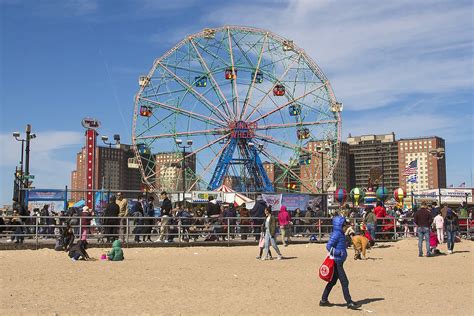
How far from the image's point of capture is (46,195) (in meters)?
22.0

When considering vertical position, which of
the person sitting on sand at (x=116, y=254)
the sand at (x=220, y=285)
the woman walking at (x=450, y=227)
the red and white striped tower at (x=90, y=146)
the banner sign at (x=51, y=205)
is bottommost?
the sand at (x=220, y=285)

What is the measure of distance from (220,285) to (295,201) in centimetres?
1421

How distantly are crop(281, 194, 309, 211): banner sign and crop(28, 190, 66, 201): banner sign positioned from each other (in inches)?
360

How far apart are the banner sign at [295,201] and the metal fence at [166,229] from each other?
90 cm

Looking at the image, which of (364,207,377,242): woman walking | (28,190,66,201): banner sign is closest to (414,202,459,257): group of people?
(364,207,377,242): woman walking

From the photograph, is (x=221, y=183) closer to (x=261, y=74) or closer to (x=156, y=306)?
(x=261, y=74)

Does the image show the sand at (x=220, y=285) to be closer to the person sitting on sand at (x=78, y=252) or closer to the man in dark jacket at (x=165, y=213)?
the person sitting on sand at (x=78, y=252)

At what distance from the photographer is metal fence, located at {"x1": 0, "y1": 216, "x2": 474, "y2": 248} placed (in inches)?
779

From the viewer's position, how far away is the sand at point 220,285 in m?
9.20

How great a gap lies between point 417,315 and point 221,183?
39200 mm

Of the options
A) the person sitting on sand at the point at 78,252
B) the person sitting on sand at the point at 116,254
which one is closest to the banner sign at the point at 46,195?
the person sitting on sand at the point at 78,252

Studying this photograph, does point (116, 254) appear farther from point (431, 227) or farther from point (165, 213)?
point (431, 227)

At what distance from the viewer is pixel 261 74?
158 feet

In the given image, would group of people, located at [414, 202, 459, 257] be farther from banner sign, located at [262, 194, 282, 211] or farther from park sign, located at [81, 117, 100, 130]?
park sign, located at [81, 117, 100, 130]
